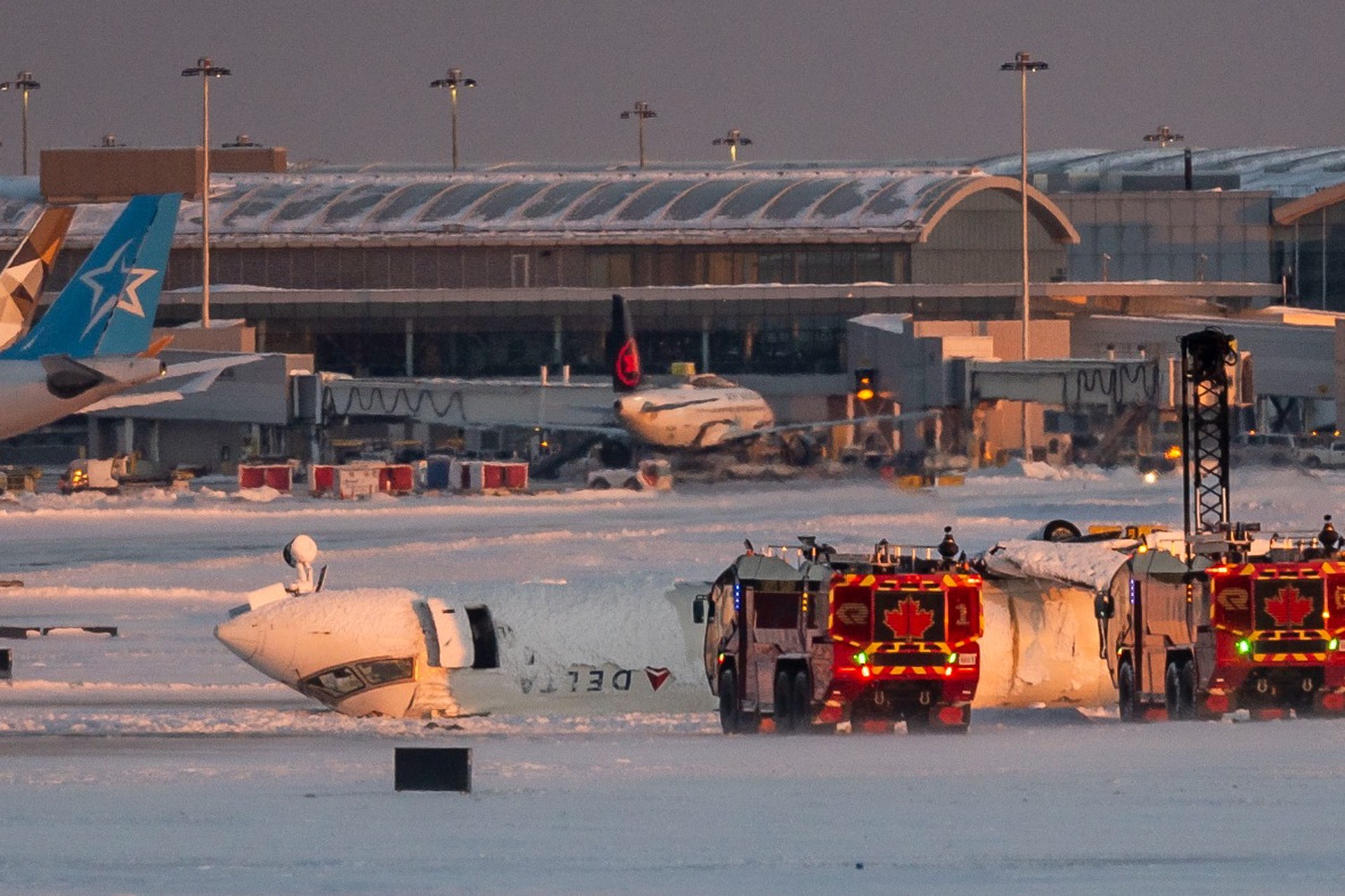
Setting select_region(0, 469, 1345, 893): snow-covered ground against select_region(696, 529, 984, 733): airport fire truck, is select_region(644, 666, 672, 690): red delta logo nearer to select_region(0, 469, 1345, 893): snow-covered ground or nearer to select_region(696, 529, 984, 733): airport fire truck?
select_region(0, 469, 1345, 893): snow-covered ground

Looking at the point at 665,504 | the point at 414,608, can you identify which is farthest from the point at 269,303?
the point at 414,608

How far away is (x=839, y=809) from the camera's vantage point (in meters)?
20.2

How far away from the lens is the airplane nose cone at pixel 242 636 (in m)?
27.7

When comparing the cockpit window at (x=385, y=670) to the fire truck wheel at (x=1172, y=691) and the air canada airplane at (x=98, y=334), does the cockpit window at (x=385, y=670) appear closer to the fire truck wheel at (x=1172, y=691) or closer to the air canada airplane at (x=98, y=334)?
the fire truck wheel at (x=1172, y=691)

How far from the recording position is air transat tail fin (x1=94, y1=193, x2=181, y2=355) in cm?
6022

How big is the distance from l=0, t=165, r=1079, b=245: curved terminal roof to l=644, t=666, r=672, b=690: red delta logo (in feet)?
317

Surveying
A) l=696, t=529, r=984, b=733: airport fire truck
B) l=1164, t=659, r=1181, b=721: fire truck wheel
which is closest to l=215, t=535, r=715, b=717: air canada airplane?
l=696, t=529, r=984, b=733: airport fire truck

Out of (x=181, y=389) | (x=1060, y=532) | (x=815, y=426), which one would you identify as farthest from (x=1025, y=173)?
(x=1060, y=532)

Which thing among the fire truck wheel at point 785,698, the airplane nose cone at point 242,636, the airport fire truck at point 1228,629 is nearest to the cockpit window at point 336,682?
the airplane nose cone at point 242,636

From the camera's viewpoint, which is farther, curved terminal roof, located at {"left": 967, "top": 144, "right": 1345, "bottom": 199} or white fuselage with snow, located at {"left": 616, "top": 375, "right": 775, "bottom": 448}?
curved terminal roof, located at {"left": 967, "top": 144, "right": 1345, "bottom": 199}

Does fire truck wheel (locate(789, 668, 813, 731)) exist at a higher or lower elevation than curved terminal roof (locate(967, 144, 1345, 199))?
lower

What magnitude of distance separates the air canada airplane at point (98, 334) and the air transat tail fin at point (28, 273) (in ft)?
10.9

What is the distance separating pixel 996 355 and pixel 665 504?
4151cm

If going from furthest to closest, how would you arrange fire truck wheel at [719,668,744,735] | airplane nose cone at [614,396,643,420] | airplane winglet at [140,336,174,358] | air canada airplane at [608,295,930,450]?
1. air canada airplane at [608,295,930,450]
2. airplane nose cone at [614,396,643,420]
3. airplane winglet at [140,336,174,358]
4. fire truck wheel at [719,668,744,735]
